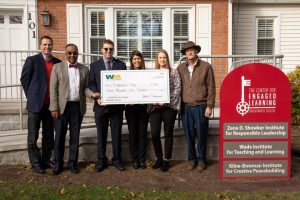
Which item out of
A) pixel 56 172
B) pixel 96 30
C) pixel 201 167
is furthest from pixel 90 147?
pixel 96 30

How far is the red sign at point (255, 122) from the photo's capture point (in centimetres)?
576

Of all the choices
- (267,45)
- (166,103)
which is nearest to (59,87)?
(166,103)

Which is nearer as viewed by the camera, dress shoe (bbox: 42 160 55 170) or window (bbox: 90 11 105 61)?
dress shoe (bbox: 42 160 55 170)

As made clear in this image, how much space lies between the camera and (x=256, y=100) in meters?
5.79

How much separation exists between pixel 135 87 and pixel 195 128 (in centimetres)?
113

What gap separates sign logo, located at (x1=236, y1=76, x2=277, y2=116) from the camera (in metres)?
5.76

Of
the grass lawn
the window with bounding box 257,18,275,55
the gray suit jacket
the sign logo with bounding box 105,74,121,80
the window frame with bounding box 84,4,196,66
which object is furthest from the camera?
the window with bounding box 257,18,275,55

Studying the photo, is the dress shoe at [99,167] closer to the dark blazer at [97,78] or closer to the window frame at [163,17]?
the dark blazer at [97,78]

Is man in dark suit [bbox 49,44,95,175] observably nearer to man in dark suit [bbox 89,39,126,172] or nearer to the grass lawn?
man in dark suit [bbox 89,39,126,172]

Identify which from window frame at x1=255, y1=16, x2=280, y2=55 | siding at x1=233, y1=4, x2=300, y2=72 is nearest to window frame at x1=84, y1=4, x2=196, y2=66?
siding at x1=233, y1=4, x2=300, y2=72

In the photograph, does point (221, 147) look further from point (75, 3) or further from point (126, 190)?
point (75, 3)

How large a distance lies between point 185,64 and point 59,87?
189cm

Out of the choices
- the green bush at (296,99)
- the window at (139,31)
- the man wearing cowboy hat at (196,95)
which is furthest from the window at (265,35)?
the man wearing cowboy hat at (196,95)

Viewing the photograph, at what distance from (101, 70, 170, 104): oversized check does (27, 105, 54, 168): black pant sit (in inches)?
35.8
